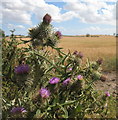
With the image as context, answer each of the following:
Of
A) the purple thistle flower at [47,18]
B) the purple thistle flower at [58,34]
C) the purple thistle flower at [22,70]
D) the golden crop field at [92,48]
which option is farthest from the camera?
the golden crop field at [92,48]

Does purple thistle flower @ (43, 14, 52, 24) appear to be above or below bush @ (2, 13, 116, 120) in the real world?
above

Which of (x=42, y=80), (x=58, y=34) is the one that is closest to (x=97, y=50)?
(x=58, y=34)

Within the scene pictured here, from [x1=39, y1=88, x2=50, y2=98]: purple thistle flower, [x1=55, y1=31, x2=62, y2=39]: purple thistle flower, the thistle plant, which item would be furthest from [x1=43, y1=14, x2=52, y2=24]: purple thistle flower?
[x1=39, y1=88, x2=50, y2=98]: purple thistle flower

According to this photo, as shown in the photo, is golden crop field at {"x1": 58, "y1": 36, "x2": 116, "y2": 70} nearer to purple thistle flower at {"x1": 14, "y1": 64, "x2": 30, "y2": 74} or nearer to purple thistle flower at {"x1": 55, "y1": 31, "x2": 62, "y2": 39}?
purple thistle flower at {"x1": 55, "y1": 31, "x2": 62, "y2": 39}

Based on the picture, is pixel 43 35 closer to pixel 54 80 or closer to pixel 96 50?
pixel 54 80

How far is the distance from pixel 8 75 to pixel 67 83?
697 millimetres

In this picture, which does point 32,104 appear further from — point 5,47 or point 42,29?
point 5,47

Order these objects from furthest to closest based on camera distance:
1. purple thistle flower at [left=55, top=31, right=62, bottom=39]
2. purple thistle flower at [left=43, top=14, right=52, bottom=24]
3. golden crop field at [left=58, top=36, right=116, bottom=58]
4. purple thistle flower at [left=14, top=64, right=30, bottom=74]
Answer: golden crop field at [left=58, top=36, right=116, bottom=58] → purple thistle flower at [left=55, top=31, right=62, bottom=39] → purple thistle flower at [left=43, top=14, right=52, bottom=24] → purple thistle flower at [left=14, top=64, right=30, bottom=74]

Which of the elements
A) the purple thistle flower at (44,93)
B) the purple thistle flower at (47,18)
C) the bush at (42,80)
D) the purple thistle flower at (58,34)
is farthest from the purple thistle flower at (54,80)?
the purple thistle flower at (47,18)

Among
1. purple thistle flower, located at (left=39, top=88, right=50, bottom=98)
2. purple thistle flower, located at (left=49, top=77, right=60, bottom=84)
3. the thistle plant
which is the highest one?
the thistle plant

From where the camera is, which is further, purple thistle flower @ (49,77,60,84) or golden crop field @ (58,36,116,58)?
golden crop field @ (58,36,116,58)

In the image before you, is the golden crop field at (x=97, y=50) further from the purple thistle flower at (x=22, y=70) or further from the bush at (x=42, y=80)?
the purple thistle flower at (x=22, y=70)

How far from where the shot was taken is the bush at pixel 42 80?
182 cm

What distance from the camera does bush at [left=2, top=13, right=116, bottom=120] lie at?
1.82 meters
